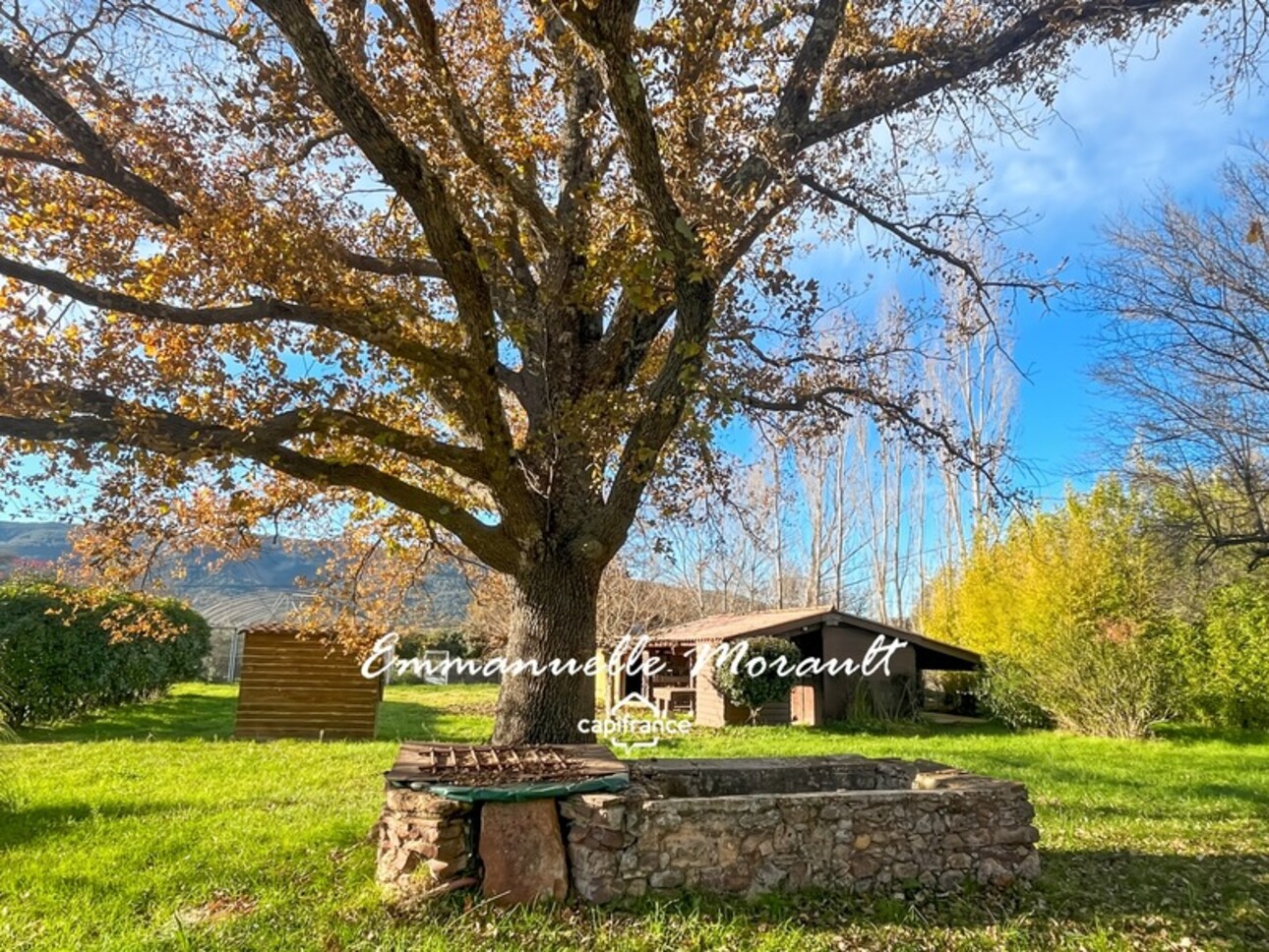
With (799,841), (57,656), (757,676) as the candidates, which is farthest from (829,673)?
(57,656)

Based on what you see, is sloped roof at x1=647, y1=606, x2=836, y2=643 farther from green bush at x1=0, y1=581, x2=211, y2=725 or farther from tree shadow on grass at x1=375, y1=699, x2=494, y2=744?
green bush at x1=0, y1=581, x2=211, y2=725

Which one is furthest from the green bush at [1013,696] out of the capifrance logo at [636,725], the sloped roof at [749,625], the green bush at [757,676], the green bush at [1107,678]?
the capifrance logo at [636,725]

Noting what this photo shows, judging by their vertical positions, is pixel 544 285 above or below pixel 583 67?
below

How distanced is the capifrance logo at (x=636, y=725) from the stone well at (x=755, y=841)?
254 inches

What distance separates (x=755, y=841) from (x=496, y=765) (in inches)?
68.4

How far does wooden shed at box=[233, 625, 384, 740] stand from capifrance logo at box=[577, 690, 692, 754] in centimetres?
417

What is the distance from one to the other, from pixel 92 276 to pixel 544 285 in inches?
Answer: 134

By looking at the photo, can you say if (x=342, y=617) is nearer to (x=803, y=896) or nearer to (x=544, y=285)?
(x=544, y=285)

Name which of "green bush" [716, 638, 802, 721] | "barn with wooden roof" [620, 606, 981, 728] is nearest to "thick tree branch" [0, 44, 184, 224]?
"green bush" [716, 638, 802, 721]

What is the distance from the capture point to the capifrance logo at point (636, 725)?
13188mm

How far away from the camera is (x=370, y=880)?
4770mm

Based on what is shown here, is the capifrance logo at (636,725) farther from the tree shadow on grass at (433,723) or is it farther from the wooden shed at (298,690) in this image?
the wooden shed at (298,690)

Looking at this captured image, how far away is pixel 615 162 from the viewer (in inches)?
306

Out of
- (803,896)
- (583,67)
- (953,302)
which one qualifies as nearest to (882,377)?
(953,302)
